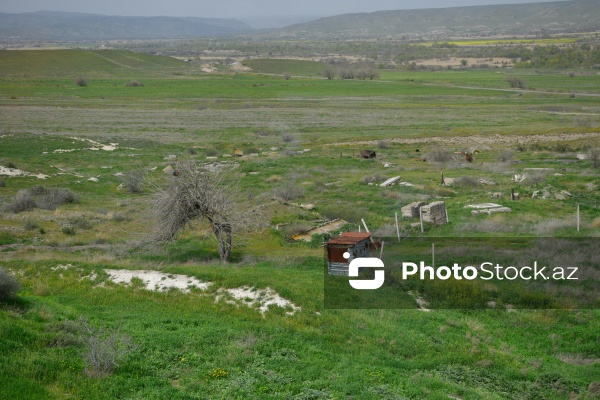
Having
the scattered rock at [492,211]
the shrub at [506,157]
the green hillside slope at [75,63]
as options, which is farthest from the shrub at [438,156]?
the green hillside slope at [75,63]

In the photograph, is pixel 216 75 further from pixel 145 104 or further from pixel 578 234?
pixel 578 234

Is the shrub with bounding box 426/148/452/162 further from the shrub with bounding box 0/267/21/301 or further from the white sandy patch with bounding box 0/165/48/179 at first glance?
the shrub with bounding box 0/267/21/301

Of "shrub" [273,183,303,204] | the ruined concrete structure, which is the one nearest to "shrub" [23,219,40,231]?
"shrub" [273,183,303,204]

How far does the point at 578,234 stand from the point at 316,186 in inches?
652

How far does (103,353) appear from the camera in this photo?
12.1 meters

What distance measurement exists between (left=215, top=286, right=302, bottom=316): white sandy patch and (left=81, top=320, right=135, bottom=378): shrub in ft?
13.2

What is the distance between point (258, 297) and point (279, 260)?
17.0ft

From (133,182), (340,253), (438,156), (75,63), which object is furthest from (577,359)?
(75,63)

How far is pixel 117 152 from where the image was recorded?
53.9 meters

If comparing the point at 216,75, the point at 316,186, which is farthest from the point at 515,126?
the point at 216,75

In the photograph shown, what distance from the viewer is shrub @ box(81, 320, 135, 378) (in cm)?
1195

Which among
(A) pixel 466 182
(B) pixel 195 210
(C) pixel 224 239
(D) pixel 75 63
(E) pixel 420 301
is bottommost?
(A) pixel 466 182

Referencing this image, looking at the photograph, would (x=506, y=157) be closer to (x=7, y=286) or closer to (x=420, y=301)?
(x=420, y=301)

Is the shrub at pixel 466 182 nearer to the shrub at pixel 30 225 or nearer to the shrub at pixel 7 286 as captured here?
the shrub at pixel 30 225
